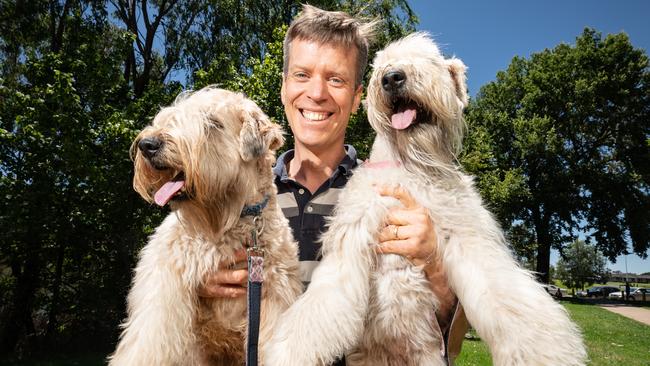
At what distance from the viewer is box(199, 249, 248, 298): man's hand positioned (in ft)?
8.50

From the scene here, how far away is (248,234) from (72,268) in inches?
516

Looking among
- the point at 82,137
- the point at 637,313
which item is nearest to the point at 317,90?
the point at 82,137

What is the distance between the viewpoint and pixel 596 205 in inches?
1277

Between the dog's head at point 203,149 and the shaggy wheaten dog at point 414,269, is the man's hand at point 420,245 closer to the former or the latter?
the shaggy wheaten dog at point 414,269

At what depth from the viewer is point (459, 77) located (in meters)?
2.81

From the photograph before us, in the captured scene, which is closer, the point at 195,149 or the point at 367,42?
the point at 195,149

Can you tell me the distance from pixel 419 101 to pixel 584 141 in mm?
34786

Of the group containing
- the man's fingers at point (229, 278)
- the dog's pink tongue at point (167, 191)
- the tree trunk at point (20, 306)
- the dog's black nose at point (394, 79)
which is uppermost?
the dog's black nose at point (394, 79)

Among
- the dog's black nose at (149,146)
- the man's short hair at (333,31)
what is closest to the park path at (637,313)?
the man's short hair at (333,31)

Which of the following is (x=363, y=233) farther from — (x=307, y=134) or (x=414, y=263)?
(x=307, y=134)

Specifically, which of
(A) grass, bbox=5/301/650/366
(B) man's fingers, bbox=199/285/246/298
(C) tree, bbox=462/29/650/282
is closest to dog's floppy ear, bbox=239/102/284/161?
(B) man's fingers, bbox=199/285/246/298

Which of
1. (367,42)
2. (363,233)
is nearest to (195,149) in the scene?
(363,233)

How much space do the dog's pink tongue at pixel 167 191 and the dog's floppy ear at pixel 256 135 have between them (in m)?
0.43

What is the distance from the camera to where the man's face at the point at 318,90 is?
3105 millimetres
